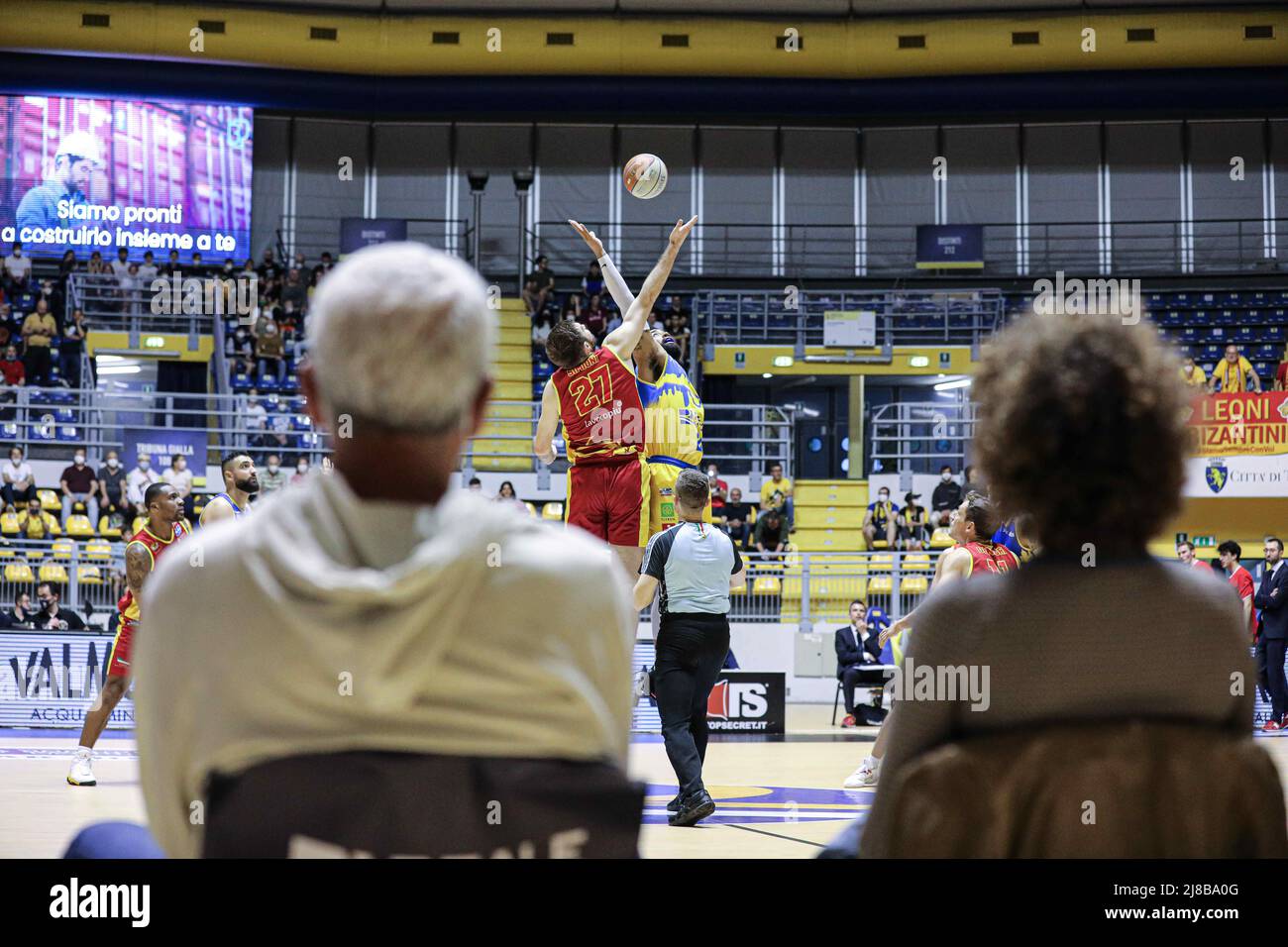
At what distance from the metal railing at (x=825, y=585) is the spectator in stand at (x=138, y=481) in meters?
8.31

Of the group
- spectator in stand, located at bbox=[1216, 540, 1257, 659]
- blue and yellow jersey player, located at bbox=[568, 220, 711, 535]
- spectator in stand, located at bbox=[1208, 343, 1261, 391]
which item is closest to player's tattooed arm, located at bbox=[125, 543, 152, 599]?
blue and yellow jersey player, located at bbox=[568, 220, 711, 535]

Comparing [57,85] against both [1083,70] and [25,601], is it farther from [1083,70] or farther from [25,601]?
[1083,70]

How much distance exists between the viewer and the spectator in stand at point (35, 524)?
17562mm

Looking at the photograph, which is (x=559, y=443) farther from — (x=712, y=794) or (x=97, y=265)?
(x=712, y=794)

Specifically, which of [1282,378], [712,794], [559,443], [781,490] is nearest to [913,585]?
[781,490]

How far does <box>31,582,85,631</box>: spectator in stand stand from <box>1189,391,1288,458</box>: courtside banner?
15016 millimetres

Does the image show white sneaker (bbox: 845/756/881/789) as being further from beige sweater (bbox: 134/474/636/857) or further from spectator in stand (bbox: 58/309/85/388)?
spectator in stand (bbox: 58/309/85/388)

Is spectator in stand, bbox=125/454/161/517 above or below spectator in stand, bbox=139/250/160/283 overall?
below

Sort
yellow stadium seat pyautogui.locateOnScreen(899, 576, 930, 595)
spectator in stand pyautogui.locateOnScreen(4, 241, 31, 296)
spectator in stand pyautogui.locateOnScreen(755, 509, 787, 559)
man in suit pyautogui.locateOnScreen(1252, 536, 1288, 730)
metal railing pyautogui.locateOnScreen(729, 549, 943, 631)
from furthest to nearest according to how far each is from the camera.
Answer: spectator in stand pyautogui.locateOnScreen(4, 241, 31, 296)
spectator in stand pyautogui.locateOnScreen(755, 509, 787, 559)
metal railing pyautogui.locateOnScreen(729, 549, 943, 631)
yellow stadium seat pyautogui.locateOnScreen(899, 576, 930, 595)
man in suit pyautogui.locateOnScreen(1252, 536, 1288, 730)

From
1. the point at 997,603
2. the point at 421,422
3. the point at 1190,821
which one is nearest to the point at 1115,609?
the point at 997,603

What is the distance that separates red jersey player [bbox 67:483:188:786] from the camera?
8.59 m

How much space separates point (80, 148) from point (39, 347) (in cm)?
663

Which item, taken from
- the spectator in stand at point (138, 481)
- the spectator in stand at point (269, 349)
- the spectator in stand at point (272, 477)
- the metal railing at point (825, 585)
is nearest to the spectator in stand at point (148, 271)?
the spectator in stand at point (269, 349)

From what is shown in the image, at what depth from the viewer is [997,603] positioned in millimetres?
1764
